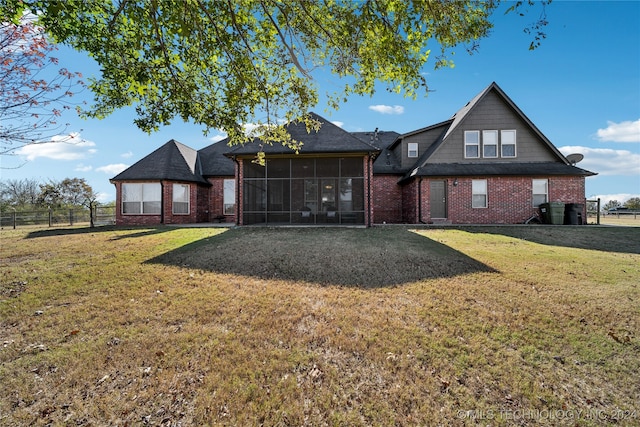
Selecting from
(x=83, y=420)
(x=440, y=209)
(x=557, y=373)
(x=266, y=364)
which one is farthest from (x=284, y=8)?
(x=440, y=209)

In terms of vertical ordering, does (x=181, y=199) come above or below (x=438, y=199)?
above

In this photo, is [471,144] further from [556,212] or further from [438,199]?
[556,212]

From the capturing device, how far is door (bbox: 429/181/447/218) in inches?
599

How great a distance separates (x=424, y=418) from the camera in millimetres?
2514

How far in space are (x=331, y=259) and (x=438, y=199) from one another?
10486mm

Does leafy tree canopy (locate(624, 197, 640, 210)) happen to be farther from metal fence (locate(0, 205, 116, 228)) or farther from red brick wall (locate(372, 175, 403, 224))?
metal fence (locate(0, 205, 116, 228))

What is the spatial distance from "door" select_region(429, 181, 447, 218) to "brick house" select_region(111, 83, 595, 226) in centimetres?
5

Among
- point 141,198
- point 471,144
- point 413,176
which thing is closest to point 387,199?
point 413,176

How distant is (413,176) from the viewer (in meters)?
14.9

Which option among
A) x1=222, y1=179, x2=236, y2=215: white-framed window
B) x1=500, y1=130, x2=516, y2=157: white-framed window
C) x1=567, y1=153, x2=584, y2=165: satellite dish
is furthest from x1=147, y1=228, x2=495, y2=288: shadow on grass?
x1=567, y1=153, x2=584, y2=165: satellite dish

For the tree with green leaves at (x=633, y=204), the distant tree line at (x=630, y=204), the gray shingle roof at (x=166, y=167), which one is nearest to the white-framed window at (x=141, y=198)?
the gray shingle roof at (x=166, y=167)

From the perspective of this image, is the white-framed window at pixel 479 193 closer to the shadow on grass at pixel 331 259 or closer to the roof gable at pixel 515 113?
the roof gable at pixel 515 113

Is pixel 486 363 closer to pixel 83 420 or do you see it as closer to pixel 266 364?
pixel 266 364

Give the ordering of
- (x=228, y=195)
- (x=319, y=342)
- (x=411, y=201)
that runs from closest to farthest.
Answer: (x=319, y=342) → (x=411, y=201) → (x=228, y=195)
